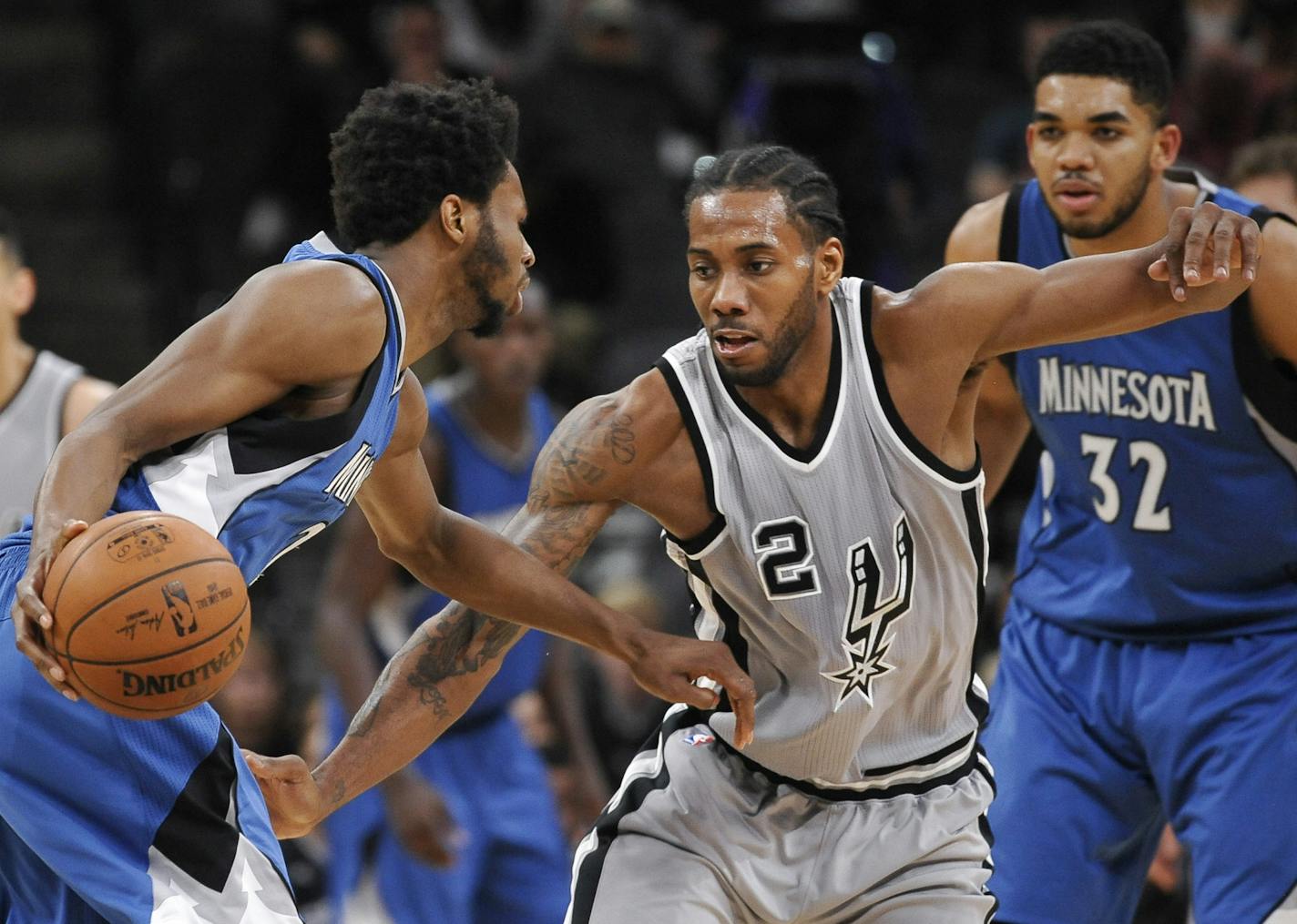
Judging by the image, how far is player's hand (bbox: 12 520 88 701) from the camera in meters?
3.53

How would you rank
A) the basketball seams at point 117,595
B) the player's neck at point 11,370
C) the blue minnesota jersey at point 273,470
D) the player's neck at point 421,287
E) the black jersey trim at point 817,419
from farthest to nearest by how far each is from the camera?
the player's neck at point 11,370 → the black jersey trim at point 817,419 → the player's neck at point 421,287 → the blue minnesota jersey at point 273,470 → the basketball seams at point 117,595

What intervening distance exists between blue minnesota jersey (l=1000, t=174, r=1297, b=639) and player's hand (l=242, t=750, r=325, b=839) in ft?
6.79

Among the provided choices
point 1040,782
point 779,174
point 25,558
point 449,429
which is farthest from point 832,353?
point 449,429

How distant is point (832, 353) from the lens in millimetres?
4359

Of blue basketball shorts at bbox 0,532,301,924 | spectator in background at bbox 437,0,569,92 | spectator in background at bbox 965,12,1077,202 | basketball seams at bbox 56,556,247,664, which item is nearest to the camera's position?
basketball seams at bbox 56,556,247,664

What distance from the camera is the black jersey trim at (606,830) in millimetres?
4266

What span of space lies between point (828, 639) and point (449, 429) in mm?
3127

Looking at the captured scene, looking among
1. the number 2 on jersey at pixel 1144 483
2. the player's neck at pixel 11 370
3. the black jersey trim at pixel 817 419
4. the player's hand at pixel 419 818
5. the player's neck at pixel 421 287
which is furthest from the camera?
the player's hand at pixel 419 818

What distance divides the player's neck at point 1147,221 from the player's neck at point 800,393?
3.80 ft

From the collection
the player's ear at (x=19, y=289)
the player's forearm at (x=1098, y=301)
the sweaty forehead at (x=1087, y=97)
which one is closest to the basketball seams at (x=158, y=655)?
the player's forearm at (x=1098, y=301)

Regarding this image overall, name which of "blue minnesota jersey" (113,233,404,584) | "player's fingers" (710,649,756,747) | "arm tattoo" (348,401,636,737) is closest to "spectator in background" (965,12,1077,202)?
"arm tattoo" (348,401,636,737)

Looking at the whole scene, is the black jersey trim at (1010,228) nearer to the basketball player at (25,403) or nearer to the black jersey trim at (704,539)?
the black jersey trim at (704,539)

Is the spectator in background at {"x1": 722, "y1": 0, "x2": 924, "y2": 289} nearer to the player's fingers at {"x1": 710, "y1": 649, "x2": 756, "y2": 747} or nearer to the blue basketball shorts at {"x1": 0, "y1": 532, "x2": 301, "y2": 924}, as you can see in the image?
the player's fingers at {"x1": 710, "y1": 649, "x2": 756, "y2": 747}

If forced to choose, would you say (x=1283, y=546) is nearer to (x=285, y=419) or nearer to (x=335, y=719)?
(x=285, y=419)
